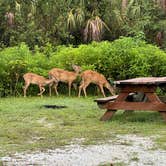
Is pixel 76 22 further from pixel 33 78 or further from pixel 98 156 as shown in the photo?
pixel 98 156

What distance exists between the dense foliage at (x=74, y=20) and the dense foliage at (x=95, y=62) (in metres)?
4.39

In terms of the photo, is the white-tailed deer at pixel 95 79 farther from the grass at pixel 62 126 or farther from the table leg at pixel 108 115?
the table leg at pixel 108 115

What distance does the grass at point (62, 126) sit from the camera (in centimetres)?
814

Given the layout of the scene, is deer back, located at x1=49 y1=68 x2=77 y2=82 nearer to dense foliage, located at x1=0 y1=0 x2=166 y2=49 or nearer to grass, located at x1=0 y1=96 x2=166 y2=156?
grass, located at x1=0 y1=96 x2=166 y2=156

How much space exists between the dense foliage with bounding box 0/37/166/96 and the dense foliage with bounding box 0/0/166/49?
439cm

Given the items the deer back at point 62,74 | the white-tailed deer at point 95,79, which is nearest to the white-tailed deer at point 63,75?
the deer back at point 62,74

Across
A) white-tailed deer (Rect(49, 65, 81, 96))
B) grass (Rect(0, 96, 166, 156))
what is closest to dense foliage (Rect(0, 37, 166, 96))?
white-tailed deer (Rect(49, 65, 81, 96))

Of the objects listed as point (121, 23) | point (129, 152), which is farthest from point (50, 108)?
point (121, 23)

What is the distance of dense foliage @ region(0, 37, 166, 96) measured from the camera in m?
16.2

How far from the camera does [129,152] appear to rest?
24.1ft

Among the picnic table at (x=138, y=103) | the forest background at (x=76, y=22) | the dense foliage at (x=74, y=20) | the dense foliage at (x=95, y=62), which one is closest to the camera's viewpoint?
the picnic table at (x=138, y=103)

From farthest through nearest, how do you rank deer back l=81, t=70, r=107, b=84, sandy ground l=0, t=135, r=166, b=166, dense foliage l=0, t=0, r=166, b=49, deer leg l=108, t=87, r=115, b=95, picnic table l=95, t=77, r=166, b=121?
1. dense foliage l=0, t=0, r=166, b=49
2. deer leg l=108, t=87, r=115, b=95
3. deer back l=81, t=70, r=107, b=84
4. picnic table l=95, t=77, r=166, b=121
5. sandy ground l=0, t=135, r=166, b=166

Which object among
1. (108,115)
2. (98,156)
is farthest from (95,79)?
(98,156)

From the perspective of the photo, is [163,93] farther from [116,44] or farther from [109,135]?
[109,135]
